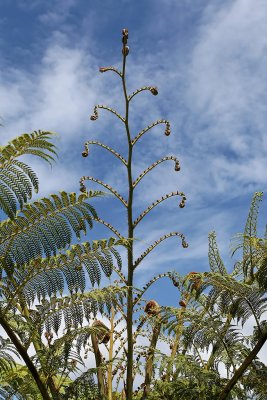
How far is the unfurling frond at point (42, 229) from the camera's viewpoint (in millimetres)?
3145

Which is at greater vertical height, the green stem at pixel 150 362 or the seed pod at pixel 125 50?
the seed pod at pixel 125 50

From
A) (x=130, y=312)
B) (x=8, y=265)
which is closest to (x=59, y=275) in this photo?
(x=8, y=265)

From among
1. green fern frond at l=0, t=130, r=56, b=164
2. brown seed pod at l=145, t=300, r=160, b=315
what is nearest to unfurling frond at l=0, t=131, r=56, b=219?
green fern frond at l=0, t=130, r=56, b=164

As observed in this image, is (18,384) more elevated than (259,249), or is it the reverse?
(259,249)

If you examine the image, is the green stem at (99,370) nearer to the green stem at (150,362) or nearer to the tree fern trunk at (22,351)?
the green stem at (150,362)

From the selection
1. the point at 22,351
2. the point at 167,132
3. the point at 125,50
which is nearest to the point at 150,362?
the point at 22,351

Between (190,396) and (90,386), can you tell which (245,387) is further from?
(90,386)

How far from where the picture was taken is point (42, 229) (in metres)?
3.16

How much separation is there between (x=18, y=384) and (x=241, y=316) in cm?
169

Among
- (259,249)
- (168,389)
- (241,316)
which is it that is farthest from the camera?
(168,389)

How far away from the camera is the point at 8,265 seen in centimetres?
314

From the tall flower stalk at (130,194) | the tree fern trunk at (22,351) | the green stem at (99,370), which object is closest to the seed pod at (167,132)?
the tall flower stalk at (130,194)

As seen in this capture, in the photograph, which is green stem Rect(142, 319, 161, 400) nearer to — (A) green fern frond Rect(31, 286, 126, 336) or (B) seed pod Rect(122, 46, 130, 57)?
(A) green fern frond Rect(31, 286, 126, 336)

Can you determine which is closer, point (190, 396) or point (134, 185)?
point (134, 185)
